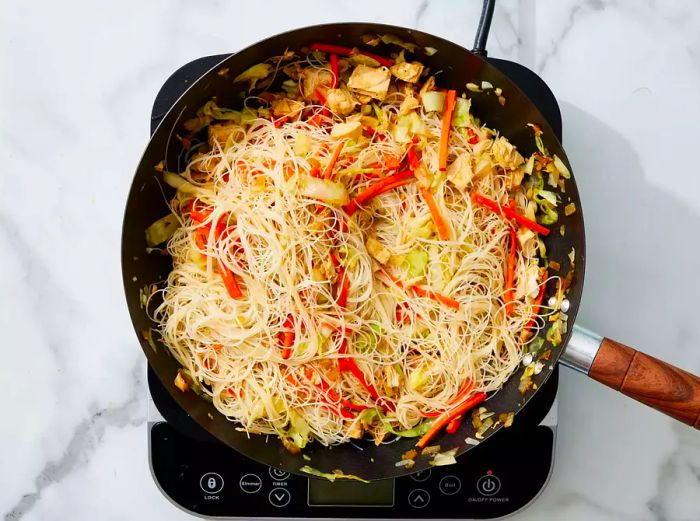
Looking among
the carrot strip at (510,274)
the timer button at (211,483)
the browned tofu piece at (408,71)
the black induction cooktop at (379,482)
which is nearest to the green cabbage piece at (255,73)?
the black induction cooktop at (379,482)

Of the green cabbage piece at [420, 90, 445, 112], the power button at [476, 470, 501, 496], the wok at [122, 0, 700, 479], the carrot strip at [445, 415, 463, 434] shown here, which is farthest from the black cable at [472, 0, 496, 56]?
the power button at [476, 470, 501, 496]

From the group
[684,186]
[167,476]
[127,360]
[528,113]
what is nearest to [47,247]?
[127,360]

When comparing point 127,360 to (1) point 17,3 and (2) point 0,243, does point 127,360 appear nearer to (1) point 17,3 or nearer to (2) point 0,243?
(2) point 0,243

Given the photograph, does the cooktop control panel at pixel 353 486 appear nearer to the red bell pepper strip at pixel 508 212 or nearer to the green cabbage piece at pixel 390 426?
the green cabbage piece at pixel 390 426

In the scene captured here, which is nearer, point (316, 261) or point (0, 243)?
point (316, 261)

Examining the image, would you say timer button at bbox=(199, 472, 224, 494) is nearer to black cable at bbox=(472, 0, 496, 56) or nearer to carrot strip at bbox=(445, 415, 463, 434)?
carrot strip at bbox=(445, 415, 463, 434)

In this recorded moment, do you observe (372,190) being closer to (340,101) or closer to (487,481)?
(340,101)

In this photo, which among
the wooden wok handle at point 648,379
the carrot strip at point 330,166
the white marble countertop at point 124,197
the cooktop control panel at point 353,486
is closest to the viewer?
the wooden wok handle at point 648,379
